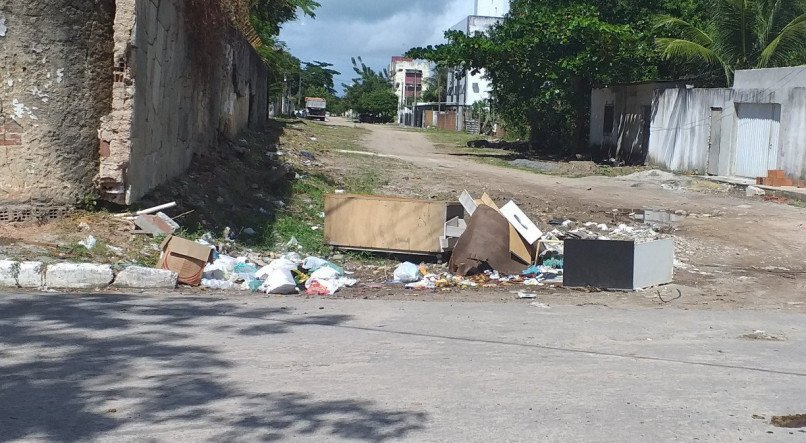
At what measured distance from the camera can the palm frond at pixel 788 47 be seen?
2366 centimetres

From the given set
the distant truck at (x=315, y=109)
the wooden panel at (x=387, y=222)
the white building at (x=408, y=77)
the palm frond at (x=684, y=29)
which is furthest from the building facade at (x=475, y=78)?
the wooden panel at (x=387, y=222)

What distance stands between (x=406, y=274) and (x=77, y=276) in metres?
3.64

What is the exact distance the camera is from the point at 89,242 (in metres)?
9.24

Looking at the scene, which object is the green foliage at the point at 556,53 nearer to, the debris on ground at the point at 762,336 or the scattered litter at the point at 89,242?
the debris on ground at the point at 762,336

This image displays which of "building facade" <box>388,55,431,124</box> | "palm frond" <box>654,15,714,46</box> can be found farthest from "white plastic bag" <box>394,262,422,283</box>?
"building facade" <box>388,55,431,124</box>

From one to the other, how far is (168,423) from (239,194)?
380 inches

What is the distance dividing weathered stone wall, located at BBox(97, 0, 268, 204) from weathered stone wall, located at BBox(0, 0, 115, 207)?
0.23 meters

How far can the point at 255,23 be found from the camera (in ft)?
110

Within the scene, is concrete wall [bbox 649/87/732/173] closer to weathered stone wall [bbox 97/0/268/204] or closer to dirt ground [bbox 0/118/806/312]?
dirt ground [bbox 0/118/806/312]

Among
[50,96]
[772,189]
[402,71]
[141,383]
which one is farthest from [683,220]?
[402,71]

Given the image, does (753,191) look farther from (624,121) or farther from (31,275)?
(31,275)

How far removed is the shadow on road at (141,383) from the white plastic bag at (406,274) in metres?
2.62

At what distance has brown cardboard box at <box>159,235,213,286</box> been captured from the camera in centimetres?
896

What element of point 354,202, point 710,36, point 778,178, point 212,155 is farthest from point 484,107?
point 354,202
